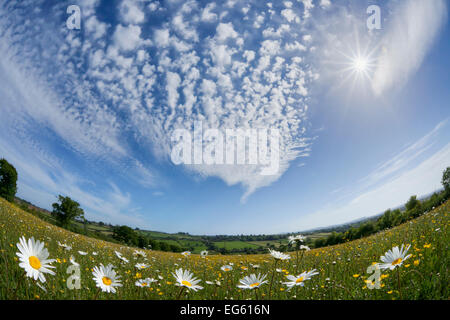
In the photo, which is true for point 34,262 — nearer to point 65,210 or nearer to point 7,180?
point 7,180

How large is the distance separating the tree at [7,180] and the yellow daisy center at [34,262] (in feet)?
120

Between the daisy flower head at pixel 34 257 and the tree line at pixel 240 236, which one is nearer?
the daisy flower head at pixel 34 257

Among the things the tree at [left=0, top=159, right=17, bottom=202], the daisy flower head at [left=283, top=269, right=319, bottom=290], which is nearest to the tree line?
the tree at [left=0, top=159, right=17, bottom=202]

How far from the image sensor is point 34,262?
65.8 inches

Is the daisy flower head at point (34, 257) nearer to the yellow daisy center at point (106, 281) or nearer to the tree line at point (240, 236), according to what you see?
the yellow daisy center at point (106, 281)

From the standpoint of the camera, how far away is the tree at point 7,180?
2653 cm

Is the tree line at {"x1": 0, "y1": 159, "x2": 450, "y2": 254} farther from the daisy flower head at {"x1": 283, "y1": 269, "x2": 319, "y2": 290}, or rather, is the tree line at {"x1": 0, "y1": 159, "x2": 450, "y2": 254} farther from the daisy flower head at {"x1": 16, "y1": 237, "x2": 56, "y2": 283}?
the daisy flower head at {"x1": 16, "y1": 237, "x2": 56, "y2": 283}

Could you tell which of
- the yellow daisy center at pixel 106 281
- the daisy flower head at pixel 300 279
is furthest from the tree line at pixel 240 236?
the yellow daisy center at pixel 106 281

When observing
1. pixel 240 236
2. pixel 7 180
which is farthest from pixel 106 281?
pixel 240 236

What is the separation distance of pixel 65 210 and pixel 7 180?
63.4 feet

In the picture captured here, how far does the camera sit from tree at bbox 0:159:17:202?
26.5 m

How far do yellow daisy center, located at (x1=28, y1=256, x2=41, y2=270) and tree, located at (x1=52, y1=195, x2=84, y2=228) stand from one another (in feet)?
175
